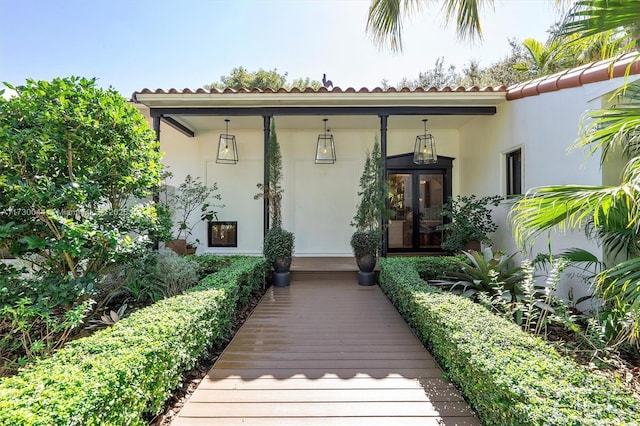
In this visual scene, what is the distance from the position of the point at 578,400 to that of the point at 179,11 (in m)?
10.2

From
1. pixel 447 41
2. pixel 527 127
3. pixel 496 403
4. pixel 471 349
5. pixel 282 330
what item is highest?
pixel 447 41

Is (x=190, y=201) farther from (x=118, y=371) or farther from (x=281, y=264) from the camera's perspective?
(x=118, y=371)

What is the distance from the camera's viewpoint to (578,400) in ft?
5.22

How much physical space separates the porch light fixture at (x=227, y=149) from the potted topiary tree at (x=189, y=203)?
2.28ft

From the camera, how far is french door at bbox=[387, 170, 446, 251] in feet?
26.6

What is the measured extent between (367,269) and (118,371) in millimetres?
4458

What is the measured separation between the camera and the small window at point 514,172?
588cm

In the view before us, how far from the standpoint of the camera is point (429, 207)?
8.16m

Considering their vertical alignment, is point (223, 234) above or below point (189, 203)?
below

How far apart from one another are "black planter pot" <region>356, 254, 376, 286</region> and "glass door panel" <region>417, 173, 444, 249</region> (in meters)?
2.86

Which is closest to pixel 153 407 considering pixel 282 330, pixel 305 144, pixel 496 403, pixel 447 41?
pixel 282 330

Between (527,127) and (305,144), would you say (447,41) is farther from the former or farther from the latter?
(305,144)

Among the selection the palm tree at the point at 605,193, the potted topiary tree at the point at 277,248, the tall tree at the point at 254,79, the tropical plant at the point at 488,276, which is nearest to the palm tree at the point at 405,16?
the palm tree at the point at 605,193

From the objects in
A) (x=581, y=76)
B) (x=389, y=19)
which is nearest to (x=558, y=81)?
(x=581, y=76)
